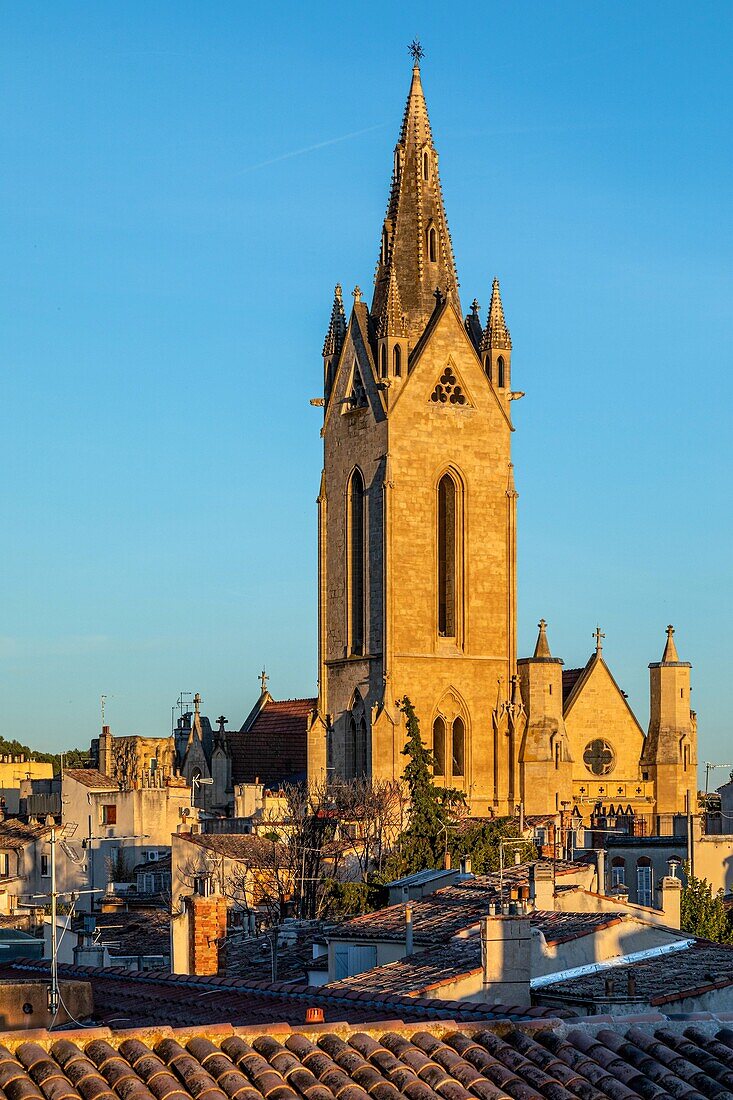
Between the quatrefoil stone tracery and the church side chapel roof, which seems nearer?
the church side chapel roof

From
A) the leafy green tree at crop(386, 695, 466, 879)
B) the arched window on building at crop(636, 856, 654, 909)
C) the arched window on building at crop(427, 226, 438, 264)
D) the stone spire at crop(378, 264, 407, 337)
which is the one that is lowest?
the arched window on building at crop(636, 856, 654, 909)

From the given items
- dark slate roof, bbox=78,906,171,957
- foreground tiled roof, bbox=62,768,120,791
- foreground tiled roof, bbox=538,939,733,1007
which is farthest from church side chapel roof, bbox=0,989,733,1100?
foreground tiled roof, bbox=62,768,120,791

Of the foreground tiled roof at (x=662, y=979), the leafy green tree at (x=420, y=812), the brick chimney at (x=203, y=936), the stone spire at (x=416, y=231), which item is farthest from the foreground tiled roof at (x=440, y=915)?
the stone spire at (x=416, y=231)

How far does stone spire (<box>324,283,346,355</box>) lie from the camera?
80.4 meters

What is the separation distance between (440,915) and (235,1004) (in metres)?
10.1

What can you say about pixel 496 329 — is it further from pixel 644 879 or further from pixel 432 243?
pixel 644 879

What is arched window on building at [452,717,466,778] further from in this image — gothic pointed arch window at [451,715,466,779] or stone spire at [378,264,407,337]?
stone spire at [378,264,407,337]

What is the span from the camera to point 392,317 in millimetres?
77250

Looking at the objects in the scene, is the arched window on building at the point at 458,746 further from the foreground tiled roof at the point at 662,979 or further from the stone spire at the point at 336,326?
the foreground tiled roof at the point at 662,979

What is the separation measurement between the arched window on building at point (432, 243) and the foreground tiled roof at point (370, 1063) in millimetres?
64848

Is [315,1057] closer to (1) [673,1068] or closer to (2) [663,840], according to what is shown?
(1) [673,1068]

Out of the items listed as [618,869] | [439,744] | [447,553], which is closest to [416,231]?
[447,553]

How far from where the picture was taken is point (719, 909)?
141ft

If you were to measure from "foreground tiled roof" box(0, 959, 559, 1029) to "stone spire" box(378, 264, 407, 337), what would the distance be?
53220mm
